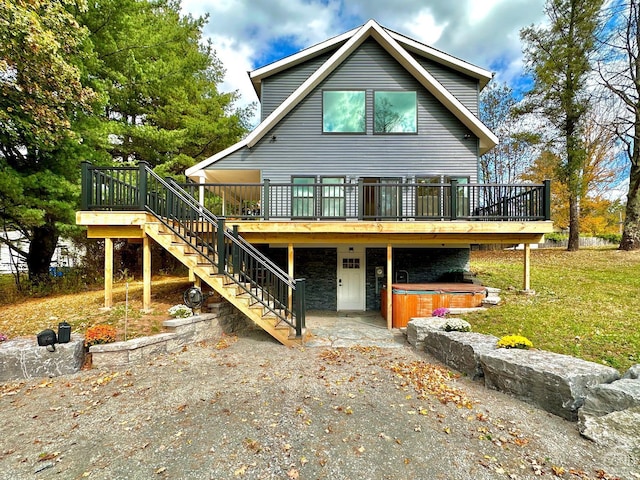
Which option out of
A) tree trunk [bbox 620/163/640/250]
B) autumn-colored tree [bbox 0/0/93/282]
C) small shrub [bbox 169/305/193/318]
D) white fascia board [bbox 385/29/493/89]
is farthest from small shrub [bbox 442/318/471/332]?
tree trunk [bbox 620/163/640/250]

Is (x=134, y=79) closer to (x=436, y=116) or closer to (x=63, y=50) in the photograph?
(x=63, y=50)

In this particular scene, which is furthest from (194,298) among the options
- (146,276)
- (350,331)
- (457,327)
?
(457,327)

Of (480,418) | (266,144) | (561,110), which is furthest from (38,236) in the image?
(561,110)

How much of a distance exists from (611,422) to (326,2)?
17.6 meters

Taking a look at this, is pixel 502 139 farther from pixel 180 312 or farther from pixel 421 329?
pixel 180 312

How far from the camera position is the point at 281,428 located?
3236 millimetres

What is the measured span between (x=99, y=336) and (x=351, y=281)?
6.95 metres

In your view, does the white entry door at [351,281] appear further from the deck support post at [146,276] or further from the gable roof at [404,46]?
the gable roof at [404,46]

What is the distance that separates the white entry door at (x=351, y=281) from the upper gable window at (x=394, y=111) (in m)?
4.27

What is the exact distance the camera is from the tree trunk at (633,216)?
13539 millimetres

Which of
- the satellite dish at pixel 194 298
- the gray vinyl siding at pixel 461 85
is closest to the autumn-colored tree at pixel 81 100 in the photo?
the satellite dish at pixel 194 298

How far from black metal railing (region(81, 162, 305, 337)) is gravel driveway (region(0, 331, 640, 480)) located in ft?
5.53

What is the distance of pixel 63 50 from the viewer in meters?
7.69

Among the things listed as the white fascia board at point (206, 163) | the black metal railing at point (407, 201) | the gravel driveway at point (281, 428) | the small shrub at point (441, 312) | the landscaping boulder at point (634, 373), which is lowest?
the gravel driveway at point (281, 428)
